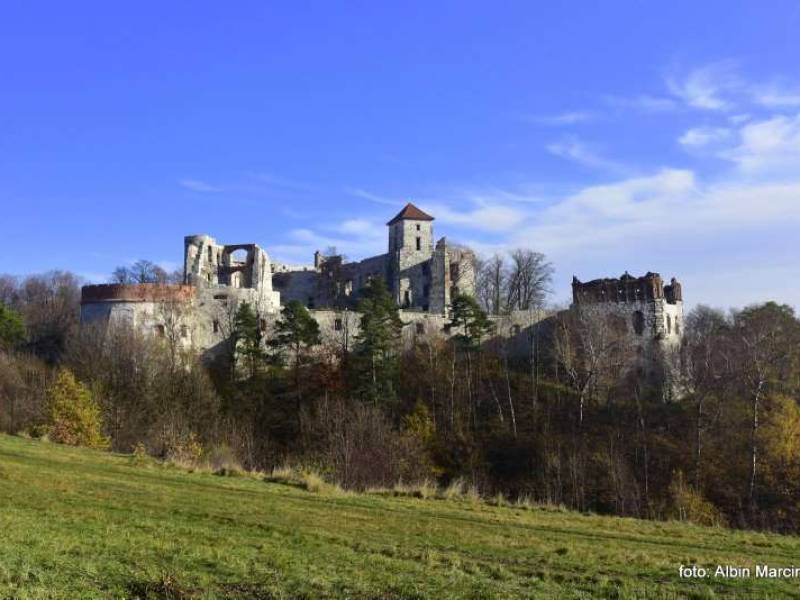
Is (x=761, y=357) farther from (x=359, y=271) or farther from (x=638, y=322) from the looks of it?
(x=359, y=271)

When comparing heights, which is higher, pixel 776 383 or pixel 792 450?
pixel 776 383

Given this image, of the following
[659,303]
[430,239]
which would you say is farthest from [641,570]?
[430,239]

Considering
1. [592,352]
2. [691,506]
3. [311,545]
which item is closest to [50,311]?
[592,352]

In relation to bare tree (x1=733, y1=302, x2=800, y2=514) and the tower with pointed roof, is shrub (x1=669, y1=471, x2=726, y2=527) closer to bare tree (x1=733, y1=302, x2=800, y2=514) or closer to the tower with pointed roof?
bare tree (x1=733, y1=302, x2=800, y2=514)

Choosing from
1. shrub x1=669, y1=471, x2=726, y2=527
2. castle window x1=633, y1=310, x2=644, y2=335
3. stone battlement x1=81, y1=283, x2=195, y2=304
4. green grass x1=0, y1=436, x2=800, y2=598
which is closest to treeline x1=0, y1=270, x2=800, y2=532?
shrub x1=669, y1=471, x2=726, y2=527

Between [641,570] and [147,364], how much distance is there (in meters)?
35.9

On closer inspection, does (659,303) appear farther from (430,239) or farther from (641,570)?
(641,570)

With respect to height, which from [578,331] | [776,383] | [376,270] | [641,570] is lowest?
[641,570]

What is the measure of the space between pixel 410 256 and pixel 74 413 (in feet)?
93.9

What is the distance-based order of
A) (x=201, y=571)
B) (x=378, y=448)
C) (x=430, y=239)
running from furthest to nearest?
1. (x=430, y=239)
2. (x=378, y=448)
3. (x=201, y=571)

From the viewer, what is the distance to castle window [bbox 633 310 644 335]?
46.4 m

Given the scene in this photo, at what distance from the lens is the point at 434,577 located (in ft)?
28.3

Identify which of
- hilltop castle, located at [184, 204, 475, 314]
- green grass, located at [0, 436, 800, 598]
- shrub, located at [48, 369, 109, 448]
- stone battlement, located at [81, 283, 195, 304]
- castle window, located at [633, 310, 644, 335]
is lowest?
green grass, located at [0, 436, 800, 598]

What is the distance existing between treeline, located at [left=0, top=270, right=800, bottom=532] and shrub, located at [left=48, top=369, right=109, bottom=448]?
16cm
